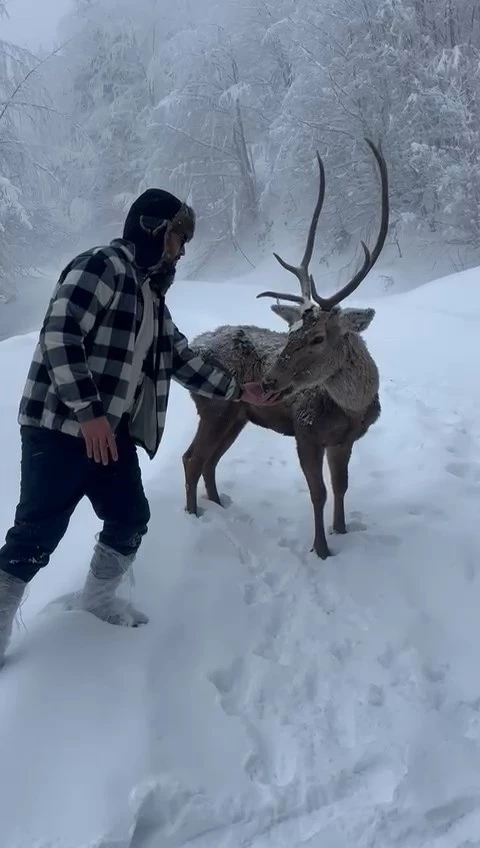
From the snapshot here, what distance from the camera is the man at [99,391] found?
2.16 metres

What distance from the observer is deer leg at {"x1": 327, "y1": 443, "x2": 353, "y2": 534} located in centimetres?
385

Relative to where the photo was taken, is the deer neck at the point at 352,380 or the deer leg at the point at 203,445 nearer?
the deer neck at the point at 352,380

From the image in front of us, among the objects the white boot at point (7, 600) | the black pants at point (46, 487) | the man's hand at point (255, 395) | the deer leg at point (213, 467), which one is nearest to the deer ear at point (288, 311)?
the man's hand at point (255, 395)

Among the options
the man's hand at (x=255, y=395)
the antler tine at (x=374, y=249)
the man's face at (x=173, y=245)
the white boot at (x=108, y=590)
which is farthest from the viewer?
the antler tine at (x=374, y=249)

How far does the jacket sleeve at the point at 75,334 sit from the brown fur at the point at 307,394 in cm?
126

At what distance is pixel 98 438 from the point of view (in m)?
2.20

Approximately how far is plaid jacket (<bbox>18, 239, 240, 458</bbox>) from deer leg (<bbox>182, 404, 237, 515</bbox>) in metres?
1.52

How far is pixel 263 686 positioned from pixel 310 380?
1591 mm

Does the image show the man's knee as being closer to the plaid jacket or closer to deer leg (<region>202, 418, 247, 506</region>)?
the plaid jacket

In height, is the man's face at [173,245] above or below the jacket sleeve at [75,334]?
above

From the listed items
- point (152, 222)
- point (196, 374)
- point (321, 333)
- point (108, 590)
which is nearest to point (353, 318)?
point (321, 333)

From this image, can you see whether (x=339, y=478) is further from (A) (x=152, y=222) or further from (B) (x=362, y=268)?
(A) (x=152, y=222)

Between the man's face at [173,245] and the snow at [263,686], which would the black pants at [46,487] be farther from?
the man's face at [173,245]

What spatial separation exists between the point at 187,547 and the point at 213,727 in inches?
50.1
